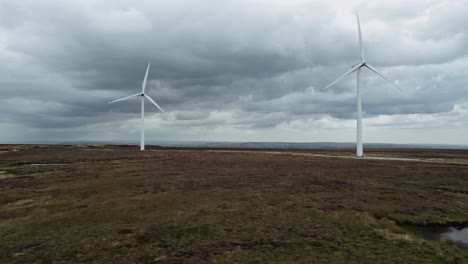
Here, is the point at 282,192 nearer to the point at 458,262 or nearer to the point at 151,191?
the point at 151,191

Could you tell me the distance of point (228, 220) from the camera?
24.2 meters

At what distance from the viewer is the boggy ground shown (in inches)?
684

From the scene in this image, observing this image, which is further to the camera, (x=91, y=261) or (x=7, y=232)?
(x=7, y=232)

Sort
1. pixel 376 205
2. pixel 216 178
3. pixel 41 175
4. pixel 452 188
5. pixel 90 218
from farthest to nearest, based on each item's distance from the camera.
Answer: pixel 41 175
pixel 216 178
pixel 452 188
pixel 376 205
pixel 90 218

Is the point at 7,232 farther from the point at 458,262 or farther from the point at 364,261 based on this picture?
the point at 458,262

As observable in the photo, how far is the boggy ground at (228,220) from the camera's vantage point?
57.0 ft

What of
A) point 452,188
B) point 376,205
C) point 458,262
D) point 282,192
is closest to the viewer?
point 458,262

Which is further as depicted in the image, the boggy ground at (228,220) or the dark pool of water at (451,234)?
the dark pool of water at (451,234)

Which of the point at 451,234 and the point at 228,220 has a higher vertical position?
the point at 228,220

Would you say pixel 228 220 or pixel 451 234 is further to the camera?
pixel 228 220

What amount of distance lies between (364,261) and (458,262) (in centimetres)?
529

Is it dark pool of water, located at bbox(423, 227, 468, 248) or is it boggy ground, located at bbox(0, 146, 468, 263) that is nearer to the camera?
boggy ground, located at bbox(0, 146, 468, 263)

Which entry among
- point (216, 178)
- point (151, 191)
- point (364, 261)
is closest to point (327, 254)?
point (364, 261)

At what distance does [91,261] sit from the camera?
16.6 metres
